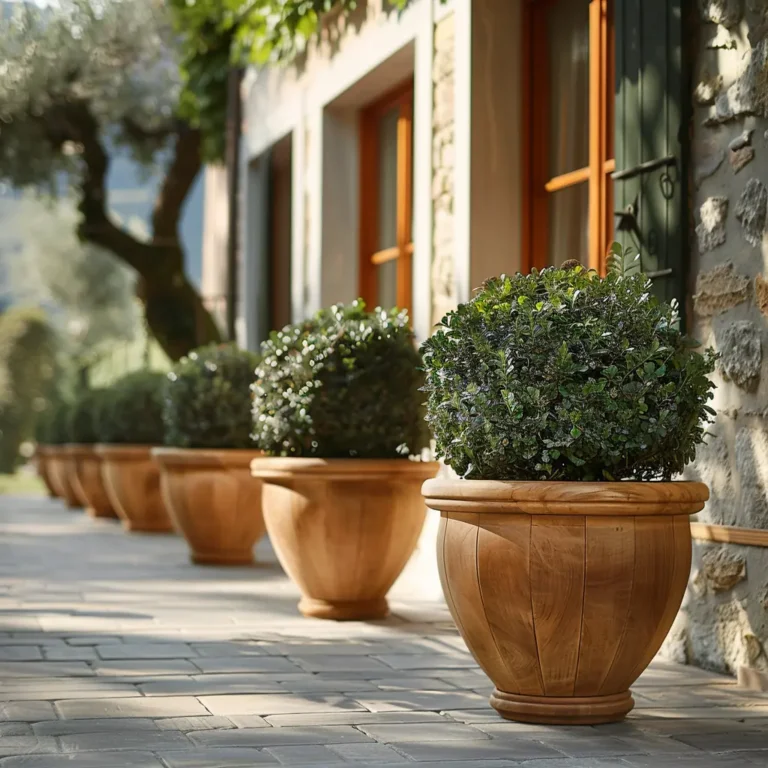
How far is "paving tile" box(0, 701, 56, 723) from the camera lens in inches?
148

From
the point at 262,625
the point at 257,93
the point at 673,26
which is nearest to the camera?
the point at 673,26

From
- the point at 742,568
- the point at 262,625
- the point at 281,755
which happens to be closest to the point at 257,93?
the point at 262,625

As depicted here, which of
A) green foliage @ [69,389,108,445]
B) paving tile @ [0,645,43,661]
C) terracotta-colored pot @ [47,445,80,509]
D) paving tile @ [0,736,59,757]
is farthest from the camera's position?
terracotta-colored pot @ [47,445,80,509]

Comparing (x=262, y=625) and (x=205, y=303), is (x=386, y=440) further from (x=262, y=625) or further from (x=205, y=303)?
(x=205, y=303)

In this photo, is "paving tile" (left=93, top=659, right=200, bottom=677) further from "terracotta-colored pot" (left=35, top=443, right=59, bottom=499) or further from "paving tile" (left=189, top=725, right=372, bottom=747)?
"terracotta-colored pot" (left=35, top=443, right=59, bottom=499)

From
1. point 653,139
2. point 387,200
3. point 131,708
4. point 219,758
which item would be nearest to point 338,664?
point 131,708

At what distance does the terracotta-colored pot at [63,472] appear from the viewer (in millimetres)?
14419

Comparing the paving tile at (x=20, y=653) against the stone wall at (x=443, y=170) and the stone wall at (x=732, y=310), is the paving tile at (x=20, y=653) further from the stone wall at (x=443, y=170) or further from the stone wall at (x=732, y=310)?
the stone wall at (x=443, y=170)

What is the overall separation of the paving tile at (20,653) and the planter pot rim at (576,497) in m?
1.89

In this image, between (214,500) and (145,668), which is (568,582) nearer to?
(145,668)

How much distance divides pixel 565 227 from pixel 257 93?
5100mm

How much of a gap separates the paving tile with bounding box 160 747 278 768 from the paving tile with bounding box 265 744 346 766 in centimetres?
3

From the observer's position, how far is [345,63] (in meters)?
8.55

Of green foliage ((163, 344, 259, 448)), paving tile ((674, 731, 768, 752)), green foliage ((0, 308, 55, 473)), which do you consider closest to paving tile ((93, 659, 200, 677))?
paving tile ((674, 731, 768, 752))
